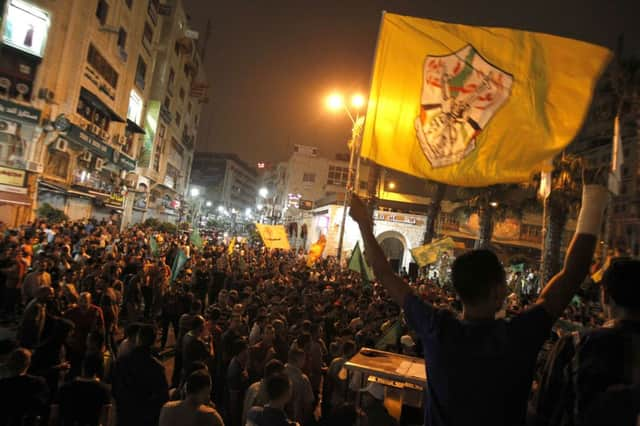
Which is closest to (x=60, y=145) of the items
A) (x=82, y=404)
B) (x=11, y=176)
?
(x=11, y=176)

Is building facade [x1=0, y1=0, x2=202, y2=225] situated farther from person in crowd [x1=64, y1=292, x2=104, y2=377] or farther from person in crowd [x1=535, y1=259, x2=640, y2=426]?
person in crowd [x1=535, y1=259, x2=640, y2=426]

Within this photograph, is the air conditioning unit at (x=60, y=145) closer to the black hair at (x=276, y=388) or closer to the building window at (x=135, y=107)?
the building window at (x=135, y=107)

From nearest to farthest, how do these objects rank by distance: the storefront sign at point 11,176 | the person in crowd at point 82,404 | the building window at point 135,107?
the person in crowd at point 82,404, the storefront sign at point 11,176, the building window at point 135,107

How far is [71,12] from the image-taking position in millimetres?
25750

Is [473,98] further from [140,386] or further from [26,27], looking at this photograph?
[26,27]

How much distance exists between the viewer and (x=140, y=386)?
15.2ft

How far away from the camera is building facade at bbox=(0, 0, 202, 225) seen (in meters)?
22.4

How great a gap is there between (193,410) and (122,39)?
1483 inches

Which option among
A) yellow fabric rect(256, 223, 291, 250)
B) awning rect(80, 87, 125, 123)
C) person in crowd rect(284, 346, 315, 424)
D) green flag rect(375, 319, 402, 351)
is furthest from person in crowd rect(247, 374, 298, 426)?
awning rect(80, 87, 125, 123)

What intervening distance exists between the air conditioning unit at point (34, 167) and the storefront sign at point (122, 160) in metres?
10.8

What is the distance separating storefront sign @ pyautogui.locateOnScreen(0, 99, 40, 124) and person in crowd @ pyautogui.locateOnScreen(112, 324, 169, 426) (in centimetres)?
2321

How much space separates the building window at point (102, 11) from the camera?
29125 millimetres

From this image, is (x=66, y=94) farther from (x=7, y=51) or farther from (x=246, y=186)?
(x=246, y=186)

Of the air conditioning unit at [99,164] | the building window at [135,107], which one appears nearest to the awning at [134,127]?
the building window at [135,107]
